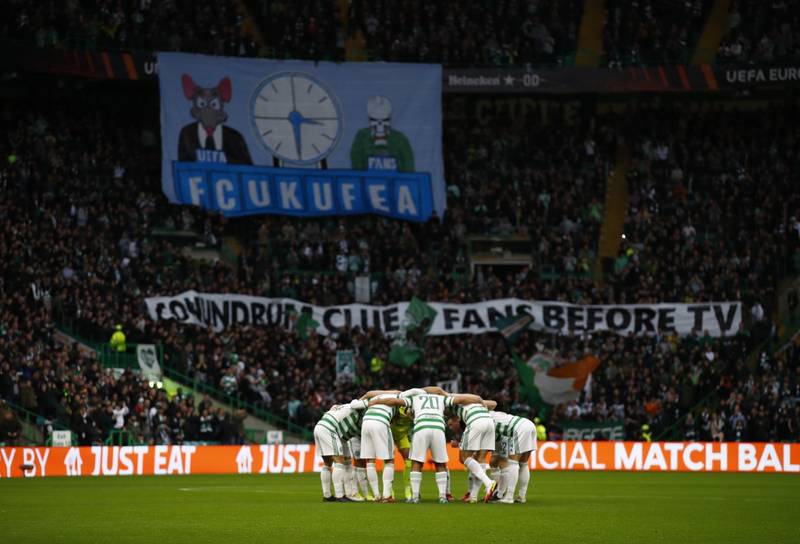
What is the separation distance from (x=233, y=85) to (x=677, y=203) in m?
16.3

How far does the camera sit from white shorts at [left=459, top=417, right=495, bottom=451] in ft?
78.2

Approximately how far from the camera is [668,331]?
154 ft

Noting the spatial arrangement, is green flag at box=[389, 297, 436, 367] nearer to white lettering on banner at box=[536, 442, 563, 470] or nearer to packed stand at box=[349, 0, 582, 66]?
white lettering on banner at box=[536, 442, 563, 470]

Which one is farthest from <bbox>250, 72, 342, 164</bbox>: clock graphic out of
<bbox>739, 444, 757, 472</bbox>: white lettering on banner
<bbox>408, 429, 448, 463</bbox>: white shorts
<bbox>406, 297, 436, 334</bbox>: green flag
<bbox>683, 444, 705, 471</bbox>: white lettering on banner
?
<bbox>408, 429, 448, 463</bbox>: white shorts

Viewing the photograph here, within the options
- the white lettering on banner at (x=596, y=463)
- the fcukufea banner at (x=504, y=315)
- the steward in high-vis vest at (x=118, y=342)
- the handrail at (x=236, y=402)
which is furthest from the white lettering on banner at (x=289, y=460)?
the white lettering on banner at (x=596, y=463)

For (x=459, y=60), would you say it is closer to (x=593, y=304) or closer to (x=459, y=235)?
(x=459, y=235)

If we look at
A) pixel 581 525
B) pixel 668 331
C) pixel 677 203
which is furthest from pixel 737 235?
pixel 581 525

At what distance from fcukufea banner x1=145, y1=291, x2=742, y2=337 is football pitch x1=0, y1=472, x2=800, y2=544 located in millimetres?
13371

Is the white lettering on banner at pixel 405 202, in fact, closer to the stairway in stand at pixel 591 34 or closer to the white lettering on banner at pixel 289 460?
the stairway in stand at pixel 591 34

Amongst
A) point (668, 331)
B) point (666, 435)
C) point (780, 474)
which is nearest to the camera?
point (780, 474)

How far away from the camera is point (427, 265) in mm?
50531

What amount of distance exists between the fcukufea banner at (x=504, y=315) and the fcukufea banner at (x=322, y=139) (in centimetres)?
547

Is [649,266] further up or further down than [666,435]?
further up

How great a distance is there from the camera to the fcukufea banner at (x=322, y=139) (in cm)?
5041
